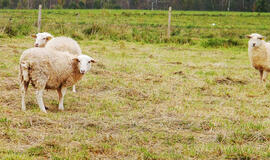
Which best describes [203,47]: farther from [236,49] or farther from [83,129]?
[83,129]

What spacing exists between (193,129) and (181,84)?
3.72 m

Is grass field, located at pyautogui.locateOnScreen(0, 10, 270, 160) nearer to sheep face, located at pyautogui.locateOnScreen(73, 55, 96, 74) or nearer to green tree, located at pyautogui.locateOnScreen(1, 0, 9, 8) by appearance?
sheep face, located at pyautogui.locateOnScreen(73, 55, 96, 74)

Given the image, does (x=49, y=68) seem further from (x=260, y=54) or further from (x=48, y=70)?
(x=260, y=54)

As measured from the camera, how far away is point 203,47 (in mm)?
19500

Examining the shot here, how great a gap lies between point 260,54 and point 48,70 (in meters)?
6.44

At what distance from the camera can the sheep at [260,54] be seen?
10703mm

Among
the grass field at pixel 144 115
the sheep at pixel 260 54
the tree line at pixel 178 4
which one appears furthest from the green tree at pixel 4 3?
the sheep at pixel 260 54

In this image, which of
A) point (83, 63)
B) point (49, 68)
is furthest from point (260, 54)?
point (49, 68)

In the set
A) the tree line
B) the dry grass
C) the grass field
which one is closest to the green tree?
the tree line

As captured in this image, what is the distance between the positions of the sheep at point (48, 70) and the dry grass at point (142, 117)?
39 cm

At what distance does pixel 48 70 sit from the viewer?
22.5 ft

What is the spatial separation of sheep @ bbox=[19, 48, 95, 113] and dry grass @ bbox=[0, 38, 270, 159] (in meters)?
0.39

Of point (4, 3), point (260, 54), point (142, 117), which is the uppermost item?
point (4, 3)

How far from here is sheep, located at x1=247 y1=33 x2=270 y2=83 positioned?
10703 mm
